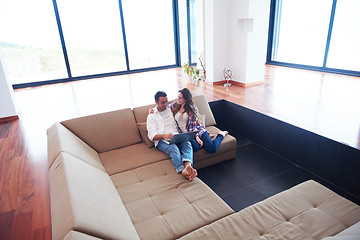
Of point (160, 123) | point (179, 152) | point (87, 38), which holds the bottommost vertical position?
point (179, 152)

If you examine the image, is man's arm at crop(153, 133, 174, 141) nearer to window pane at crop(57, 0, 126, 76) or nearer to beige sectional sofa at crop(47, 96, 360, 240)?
beige sectional sofa at crop(47, 96, 360, 240)

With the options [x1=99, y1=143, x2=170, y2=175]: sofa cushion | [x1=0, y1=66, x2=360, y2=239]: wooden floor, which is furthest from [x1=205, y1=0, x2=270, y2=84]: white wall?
[x1=99, y1=143, x2=170, y2=175]: sofa cushion

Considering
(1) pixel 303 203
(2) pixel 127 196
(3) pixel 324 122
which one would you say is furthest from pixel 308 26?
(2) pixel 127 196

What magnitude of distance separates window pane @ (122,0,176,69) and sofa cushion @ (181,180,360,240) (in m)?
6.58

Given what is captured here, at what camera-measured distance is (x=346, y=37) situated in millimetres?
5629

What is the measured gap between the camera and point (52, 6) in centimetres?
627

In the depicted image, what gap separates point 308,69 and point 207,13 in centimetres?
324

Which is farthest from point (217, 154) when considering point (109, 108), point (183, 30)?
point (183, 30)

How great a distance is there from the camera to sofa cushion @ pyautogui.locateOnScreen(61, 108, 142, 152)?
286cm

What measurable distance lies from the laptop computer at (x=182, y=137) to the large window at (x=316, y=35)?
487 centimetres

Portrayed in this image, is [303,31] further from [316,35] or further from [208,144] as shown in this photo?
[208,144]

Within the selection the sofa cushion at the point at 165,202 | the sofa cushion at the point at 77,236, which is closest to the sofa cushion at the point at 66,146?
the sofa cushion at the point at 165,202

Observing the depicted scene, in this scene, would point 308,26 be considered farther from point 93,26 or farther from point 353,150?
point 93,26

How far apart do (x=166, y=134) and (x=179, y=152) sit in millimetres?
304
